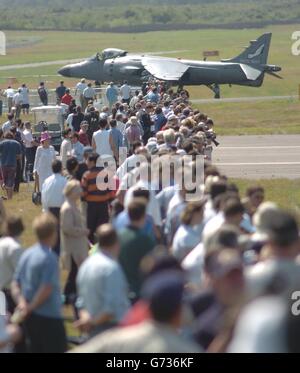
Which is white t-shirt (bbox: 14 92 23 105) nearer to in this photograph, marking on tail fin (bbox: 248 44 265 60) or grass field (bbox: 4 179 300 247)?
marking on tail fin (bbox: 248 44 265 60)

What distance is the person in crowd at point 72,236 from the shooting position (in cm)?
1516

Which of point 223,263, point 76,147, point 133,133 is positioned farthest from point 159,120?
point 223,263

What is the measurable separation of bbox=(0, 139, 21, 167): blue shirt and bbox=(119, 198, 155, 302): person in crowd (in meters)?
13.5

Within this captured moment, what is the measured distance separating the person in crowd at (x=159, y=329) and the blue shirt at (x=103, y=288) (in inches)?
121

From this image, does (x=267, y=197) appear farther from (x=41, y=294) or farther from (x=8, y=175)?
(x=41, y=294)

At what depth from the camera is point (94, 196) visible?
17828 millimetres

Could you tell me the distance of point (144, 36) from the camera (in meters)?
115

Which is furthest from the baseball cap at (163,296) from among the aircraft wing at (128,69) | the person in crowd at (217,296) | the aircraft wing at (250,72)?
the aircraft wing at (250,72)

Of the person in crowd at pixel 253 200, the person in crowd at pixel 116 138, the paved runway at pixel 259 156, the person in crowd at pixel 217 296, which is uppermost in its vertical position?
the person in crowd at pixel 217 296

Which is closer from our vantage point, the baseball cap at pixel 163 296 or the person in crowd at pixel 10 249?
the baseball cap at pixel 163 296

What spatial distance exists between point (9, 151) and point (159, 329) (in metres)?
18.7

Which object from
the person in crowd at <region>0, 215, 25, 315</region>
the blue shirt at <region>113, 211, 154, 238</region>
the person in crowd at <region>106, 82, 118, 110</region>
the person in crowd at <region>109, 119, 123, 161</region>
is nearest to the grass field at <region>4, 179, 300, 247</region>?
the person in crowd at <region>109, 119, 123, 161</region>

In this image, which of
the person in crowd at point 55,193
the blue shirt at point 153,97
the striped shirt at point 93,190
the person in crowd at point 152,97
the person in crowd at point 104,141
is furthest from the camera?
the blue shirt at point 153,97

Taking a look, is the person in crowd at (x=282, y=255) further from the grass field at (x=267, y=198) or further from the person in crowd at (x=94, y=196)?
the grass field at (x=267, y=198)
